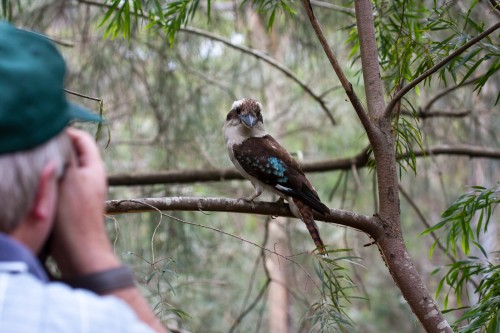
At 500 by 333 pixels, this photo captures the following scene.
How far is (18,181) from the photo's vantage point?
2.40 ft

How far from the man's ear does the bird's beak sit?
244 cm

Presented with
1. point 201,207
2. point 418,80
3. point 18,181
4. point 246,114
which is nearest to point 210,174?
point 246,114

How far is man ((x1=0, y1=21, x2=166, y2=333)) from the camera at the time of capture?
2.32 ft

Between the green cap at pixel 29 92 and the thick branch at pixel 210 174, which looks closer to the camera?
the green cap at pixel 29 92

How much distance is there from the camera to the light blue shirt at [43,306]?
0.69m

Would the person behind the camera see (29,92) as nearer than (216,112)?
Yes

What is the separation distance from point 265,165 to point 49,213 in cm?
225

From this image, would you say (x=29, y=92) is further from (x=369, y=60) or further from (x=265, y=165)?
(x=265, y=165)

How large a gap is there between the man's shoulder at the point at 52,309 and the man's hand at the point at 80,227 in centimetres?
7

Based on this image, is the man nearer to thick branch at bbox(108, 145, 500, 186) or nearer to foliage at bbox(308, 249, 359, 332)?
foliage at bbox(308, 249, 359, 332)

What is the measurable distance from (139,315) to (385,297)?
31.0ft

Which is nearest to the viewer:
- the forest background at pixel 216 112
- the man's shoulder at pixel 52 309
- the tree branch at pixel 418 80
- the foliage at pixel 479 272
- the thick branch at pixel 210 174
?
A: the man's shoulder at pixel 52 309

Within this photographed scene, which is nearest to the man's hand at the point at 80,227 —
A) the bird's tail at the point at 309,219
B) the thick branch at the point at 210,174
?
the bird's tail at the point at 309,219

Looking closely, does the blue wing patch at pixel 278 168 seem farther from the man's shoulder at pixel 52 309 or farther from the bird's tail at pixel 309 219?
the man's shoulder at pixel 52 309
